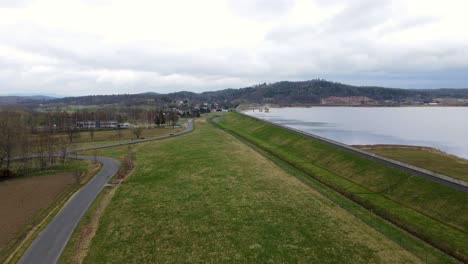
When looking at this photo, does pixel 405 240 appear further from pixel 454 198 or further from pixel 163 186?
pixel 163 186

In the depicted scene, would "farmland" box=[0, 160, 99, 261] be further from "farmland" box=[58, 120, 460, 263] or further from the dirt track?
"farmland" box=[58, 120, 460, 263]

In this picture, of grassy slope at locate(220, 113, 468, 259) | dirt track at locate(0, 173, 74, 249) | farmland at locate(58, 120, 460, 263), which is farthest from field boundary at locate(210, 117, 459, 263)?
dirt track at locate(0, 173, 74, 249)

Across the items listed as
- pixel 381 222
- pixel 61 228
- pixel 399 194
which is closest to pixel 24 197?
pixel 61 228

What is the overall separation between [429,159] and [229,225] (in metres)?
42.0

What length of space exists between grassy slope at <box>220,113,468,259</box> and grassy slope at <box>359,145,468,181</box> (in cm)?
1012

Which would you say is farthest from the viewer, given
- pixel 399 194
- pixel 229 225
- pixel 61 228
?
pixel 399 194

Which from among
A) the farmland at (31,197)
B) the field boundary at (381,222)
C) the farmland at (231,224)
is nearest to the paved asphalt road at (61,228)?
the farmland at (31,197)

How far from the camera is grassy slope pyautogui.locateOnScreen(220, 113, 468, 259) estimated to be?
72.4 ft

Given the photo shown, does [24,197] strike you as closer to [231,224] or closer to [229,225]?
[229,225]

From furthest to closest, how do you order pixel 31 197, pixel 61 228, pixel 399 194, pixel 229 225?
pixel 31 197
pixel 399 194
pixel 229 225
pixel 61 228

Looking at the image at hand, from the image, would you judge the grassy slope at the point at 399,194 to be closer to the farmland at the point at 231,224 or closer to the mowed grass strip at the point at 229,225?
the farmland at the point at 231,224

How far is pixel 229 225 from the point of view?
23031 millimetres

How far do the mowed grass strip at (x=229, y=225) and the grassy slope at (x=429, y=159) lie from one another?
Result: 21978 millimetres

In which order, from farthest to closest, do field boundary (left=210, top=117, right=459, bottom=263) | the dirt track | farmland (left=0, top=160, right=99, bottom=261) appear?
the dirt track
farmland (left=0, top=160, right=99, bottom=261)
field boundary (left=210, top=117, right=459, bottom=263)
